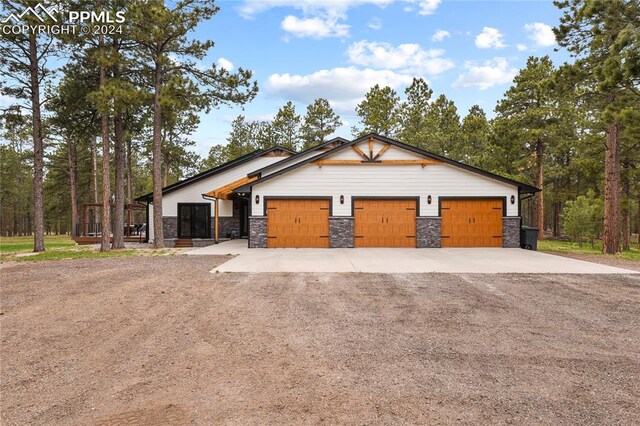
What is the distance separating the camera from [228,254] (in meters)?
13.1

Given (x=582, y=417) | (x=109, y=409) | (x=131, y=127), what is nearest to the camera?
(x=582, y=417)

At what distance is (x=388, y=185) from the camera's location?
51.2 ft

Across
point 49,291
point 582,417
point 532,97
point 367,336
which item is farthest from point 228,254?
point 532,97

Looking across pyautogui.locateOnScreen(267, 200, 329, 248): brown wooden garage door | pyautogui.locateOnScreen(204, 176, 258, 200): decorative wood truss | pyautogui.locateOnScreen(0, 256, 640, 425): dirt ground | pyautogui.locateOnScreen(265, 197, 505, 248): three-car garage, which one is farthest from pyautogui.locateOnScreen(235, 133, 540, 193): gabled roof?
pyautogui.locateOnScreen(0, 256, 640, 425): dirt ground

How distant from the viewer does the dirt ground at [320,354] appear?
288 cm

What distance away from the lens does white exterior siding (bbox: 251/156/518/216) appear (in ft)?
51.0

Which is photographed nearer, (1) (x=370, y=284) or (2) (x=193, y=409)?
(2) (x=193, y=409)

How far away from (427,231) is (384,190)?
278 centimetres

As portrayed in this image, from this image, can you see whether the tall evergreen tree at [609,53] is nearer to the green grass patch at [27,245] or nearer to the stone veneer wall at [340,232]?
the stone veneer wall at [340,232]

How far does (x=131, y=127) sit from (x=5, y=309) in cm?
1469

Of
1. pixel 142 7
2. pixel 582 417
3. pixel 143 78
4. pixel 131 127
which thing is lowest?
pixel 582 417

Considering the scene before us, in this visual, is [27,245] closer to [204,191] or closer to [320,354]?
[204,191]

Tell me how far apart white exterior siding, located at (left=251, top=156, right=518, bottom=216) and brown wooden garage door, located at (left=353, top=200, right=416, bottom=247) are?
1.39 ft

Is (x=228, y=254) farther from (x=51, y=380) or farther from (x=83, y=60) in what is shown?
(x=83, y=60)
